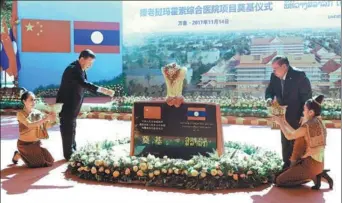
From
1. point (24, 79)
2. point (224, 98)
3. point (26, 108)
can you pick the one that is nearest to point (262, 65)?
point (224, 98)

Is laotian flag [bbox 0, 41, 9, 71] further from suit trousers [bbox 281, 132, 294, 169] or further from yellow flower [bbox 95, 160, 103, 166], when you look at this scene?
suit trousers [bbox 281, 132, 294, 169]

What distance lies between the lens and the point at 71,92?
5.65 meters

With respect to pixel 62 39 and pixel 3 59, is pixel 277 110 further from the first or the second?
pixel 3 59

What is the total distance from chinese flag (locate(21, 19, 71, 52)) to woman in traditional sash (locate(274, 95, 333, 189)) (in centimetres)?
1062

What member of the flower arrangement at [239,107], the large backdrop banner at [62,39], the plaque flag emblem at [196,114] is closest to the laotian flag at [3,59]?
the large backdrop banner at [62,39]

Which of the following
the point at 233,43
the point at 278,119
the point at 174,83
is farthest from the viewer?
the point at 233,43

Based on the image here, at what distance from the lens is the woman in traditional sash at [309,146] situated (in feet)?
13.7

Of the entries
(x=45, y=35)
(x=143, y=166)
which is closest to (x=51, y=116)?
(x=143, y=166)

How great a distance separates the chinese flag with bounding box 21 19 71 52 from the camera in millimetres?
13703

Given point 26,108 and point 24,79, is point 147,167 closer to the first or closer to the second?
point 26,108

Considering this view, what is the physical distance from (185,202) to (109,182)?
105 cm

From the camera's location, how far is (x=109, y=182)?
4.68m

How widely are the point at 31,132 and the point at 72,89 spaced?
2.40ft

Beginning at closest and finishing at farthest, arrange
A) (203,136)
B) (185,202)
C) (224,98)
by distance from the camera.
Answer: (185,202) → (203,136) → (224,98)
